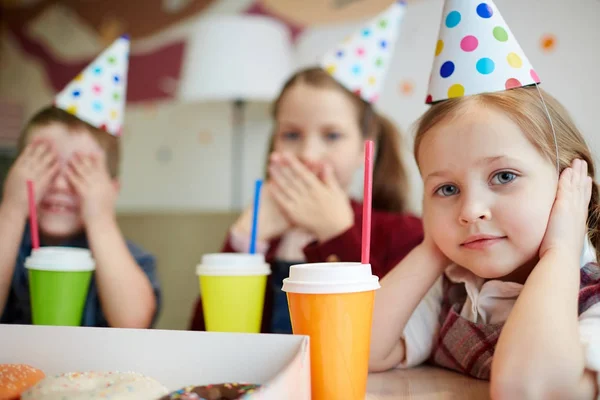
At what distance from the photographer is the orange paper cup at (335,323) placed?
Result: 631mm

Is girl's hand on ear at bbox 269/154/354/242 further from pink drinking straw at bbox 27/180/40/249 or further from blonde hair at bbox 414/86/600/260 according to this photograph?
pink drinking straw at bbox 27/180/40/249

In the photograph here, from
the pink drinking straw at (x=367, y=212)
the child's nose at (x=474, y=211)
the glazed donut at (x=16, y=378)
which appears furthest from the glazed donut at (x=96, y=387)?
the child's nose at (x=474, y=211)

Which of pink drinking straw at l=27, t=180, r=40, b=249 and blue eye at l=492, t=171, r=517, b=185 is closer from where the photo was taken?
blue eye at l=492, t=171, r=517, b=185

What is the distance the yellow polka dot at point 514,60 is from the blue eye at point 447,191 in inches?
6.7

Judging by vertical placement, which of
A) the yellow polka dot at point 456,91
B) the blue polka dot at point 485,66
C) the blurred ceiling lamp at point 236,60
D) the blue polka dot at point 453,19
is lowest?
the yellow polka dot at point 456,91

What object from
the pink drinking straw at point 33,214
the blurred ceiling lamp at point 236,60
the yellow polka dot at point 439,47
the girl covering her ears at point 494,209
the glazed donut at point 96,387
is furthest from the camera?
the blurred ceiling lamp at point 236,60

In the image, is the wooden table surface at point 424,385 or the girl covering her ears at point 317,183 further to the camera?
the girl covering her ears at point 317,183

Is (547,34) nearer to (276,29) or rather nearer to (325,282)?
(325,282)

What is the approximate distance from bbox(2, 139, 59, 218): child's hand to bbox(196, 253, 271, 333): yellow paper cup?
45 cm

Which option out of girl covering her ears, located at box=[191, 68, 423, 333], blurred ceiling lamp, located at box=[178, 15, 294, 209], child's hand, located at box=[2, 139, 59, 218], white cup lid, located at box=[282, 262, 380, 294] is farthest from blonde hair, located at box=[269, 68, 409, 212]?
white cup lid, located at box=[282, 262, 380, 294]

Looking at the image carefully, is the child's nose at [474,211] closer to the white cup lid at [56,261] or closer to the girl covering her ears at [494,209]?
the girl covering her ears at [494,209]

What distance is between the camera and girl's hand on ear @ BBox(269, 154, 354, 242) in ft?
3.75

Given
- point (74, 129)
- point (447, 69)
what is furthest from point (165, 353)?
point (74, 129)

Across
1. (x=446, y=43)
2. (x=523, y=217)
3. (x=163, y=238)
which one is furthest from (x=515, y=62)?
(x=163, y=238)
